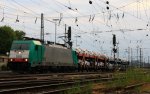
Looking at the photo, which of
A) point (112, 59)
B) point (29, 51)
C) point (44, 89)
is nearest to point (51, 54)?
point (29, 51)

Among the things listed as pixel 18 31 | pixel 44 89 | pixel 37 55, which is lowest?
pixel 44 89

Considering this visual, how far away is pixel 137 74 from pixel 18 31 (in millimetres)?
101989

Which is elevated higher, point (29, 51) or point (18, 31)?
point (18, 31)

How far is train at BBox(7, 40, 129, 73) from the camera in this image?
3591cm

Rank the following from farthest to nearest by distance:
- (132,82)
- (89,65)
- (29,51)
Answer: (89,65), (29,51), (132,82)

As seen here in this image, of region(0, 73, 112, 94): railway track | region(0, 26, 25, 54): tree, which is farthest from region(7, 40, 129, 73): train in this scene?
region(0, 26, 25, 54): tree

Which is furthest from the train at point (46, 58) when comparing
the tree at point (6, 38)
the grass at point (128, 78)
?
the tree at point (6, 38)

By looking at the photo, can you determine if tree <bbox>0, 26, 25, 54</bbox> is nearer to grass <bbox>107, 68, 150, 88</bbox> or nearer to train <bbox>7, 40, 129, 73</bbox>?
train <bbox>7, 40, 129, 73</bbox>

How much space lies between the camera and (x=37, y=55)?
121 feet

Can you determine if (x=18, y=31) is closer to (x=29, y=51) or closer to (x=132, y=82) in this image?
(x=29, y=51)

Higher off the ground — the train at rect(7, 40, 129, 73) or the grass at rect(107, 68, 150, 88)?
the train at rect(7, 40, 129, 73)

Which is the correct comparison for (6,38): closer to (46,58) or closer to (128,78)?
(46,58)

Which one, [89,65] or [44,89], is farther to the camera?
[89,65]

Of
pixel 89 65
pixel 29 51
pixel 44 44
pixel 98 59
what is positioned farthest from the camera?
pixel 98 59
